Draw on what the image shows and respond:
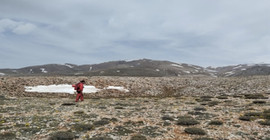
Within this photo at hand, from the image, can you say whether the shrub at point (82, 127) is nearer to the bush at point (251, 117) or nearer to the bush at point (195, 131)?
the bush at point (195, 131)

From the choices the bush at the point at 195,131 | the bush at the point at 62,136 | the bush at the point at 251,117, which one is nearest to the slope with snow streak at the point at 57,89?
the bush at the point at 62,136

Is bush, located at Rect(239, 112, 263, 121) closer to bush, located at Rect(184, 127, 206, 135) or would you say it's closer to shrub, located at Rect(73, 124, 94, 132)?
bush, located at Rect(184, 127, 206, 135)

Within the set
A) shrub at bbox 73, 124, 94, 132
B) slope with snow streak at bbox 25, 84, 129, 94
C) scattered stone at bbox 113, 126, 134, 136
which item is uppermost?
slope with snow streak at bbox 25, 84, 129, 94

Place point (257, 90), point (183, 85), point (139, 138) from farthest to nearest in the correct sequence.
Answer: point (183, 85)
point (257, 90)
point (139, 138)

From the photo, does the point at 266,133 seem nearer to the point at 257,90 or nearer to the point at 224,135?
the point at 224,135

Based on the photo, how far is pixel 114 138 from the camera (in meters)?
13.0

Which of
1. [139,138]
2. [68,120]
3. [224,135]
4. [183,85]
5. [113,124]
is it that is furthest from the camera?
[183,85]

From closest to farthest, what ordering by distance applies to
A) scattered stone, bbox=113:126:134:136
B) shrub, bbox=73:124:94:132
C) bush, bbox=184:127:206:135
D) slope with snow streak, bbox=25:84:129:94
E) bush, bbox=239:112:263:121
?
1. bush, bbox=184:127:206:135
2. scattered stone, bbox=113:126:134:136
3. shrub, bbox=73:124:94:132
4. bush, bbox=239:112:263:121
5. slope with snow streak, bbox=25:84:129:94

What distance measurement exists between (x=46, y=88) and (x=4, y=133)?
3259 centimetres

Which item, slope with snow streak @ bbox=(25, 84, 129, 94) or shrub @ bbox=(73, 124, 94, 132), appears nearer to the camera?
shrub @ bbox=(73, 124, 94, 132)

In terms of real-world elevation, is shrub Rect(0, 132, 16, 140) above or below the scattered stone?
above

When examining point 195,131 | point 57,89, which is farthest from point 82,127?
point 57,89

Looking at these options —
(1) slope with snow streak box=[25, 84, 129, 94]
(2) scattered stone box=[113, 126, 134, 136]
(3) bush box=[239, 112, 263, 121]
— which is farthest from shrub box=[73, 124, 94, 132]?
(1) slope with snow streak box=[25, 84, 129, 94]

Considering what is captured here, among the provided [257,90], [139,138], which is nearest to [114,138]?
[139,138]
